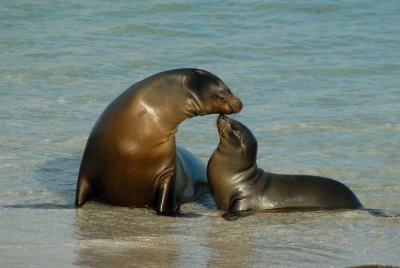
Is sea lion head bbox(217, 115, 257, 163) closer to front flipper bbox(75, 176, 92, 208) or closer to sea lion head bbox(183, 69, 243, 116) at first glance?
sea lion head bbox(183, 69, 243, 116)

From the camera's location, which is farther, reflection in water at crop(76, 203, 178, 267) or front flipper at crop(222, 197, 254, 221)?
front flipper at crop(222, 197, 254, 221)

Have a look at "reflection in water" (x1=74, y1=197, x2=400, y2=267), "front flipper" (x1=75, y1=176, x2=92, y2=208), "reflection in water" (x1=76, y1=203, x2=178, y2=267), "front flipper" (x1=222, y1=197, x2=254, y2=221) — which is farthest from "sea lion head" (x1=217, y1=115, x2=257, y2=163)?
"front flipper" (x1=75, y1=176, x2=92, y2=208)

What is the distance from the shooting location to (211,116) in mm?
11570

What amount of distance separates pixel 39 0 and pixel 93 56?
511 cm

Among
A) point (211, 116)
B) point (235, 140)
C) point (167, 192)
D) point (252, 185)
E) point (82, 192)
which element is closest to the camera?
point (82, 192)

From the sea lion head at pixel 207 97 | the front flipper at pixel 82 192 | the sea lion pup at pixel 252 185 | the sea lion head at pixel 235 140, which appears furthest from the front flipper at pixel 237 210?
the front flipper at pixel 82 192

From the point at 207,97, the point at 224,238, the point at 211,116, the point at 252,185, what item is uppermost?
the point at 207,97

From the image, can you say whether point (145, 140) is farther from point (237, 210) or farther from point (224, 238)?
point (224, 238)

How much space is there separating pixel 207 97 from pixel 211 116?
3.83 metres

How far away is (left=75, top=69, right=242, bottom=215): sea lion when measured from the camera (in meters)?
7.62

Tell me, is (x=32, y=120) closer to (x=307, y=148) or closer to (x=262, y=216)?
(x=307, y=148)

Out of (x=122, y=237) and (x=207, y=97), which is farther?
(x=207, y=97)

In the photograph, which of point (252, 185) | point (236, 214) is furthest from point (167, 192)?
point (252, 185)

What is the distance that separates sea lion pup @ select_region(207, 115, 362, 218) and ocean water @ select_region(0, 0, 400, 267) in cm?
19
